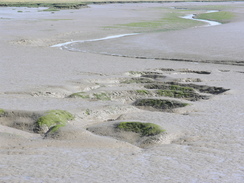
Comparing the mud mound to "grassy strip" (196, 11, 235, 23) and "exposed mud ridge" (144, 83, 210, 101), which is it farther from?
"grassy strip" (196, 11, 235, 23)

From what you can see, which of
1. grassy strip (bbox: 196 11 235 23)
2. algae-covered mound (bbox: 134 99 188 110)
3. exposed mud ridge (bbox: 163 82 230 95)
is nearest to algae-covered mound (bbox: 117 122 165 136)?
algae-covered mound (bbox: 134 99 188 110)

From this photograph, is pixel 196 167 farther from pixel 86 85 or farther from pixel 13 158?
pixel 86 85

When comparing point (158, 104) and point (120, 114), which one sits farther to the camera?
point (158, 104)

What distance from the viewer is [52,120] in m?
10.4

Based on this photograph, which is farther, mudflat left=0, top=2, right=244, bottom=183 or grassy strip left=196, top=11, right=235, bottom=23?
grassy strip left=196, top=11, right=235, bottom=23

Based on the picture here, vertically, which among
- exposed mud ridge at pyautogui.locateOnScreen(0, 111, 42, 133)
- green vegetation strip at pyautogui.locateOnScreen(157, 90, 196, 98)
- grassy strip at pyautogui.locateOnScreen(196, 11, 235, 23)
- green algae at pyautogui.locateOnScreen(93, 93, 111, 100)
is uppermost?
exposed mud ridge at pyautogui.locateOnScreen(0, 111, 42, 133)

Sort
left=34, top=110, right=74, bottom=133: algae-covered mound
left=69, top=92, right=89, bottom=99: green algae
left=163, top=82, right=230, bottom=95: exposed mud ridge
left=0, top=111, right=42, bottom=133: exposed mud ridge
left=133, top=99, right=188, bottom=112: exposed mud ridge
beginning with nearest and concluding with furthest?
left=34, top=110, right=74, bottom=133: algae-covered mound
left=0, top=111, right=42, bottom=133: exposed mud ridge
left=133, top=99, right=188, bottom=112: exposed mud ridge
left=69, top=92, right=89, bottom=99: green algae
left=163, top=82, right=230, bottom=95: exposed mud ridge

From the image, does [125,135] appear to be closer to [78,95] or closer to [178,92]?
[78,95]

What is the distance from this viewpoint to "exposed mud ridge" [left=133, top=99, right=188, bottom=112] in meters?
12.7

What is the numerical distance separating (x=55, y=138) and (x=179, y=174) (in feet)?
10.1

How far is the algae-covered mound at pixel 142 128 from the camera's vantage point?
32.0ft

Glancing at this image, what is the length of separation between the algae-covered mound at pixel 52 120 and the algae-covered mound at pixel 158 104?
8.83ft

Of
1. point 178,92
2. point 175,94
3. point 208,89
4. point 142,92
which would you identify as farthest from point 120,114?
point 208,89

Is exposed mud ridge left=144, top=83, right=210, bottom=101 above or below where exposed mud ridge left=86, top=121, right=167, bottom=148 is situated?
below
